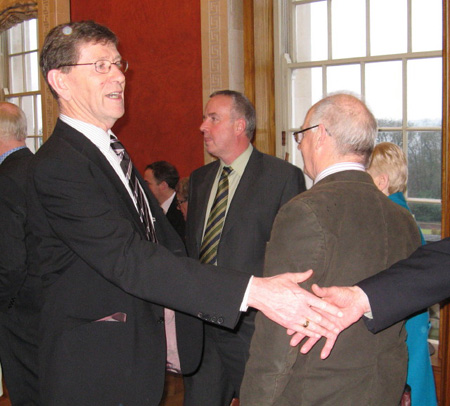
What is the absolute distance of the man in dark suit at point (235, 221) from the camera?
2.78 meters

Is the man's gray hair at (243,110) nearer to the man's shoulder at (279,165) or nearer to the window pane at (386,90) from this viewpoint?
the man's shoulder at (279,165)

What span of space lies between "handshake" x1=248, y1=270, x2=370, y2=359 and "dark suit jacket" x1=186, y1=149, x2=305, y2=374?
3.79ft

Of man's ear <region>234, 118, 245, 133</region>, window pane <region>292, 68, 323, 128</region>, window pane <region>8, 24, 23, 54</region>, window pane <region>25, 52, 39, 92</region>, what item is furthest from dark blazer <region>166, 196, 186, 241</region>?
window pane <region>8, 24, 23, 54</region>

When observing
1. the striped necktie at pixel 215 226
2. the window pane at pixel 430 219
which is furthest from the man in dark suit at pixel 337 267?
the window pane at pixel 430 219

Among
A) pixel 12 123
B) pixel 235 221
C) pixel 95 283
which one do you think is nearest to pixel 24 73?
pixel 12 123

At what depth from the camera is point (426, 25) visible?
3.62 meters

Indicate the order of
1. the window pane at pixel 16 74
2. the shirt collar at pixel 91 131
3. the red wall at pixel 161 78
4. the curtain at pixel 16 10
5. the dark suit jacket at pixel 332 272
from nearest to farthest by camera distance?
1. the dark suit jacket at pixel 332 272
2. the shirt collar at pixel 91 131
3. the red wall at pixel 161 78
4. the curtain at pixel 16 10
5. the window pane at pixel 16 74

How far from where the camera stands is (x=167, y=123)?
484 cm

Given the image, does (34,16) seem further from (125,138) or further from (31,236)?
(31,236)

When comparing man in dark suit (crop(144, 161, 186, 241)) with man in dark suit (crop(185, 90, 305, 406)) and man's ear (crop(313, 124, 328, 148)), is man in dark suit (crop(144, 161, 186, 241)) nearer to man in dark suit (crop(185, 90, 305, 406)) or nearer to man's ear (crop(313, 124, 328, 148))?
man in dark suit (crop(185, 90, 305, 406))

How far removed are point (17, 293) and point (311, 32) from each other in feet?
9.42

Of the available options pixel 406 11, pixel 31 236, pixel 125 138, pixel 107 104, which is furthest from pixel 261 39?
pixel 31 236

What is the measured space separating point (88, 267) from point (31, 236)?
0.24 metres

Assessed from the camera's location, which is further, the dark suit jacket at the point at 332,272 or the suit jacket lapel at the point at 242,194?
the suit jacket lapel at the point at 242,194
